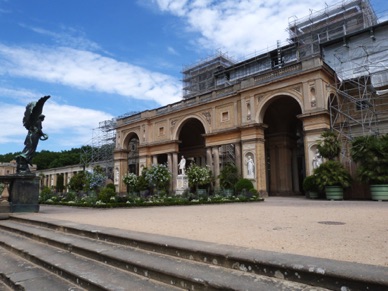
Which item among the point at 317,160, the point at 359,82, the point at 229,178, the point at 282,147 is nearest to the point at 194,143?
the point at 282,147

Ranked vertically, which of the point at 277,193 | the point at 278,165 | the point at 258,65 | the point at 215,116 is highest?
the point at 258,65

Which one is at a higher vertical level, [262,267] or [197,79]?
[197,79]

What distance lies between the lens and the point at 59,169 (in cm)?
6162

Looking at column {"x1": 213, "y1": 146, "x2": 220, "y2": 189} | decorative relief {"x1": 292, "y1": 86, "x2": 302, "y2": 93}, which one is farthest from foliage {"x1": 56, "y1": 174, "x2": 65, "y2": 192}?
decorative relief {"x1": 292, "y1": 86, "x2": 302, "y2": 93}

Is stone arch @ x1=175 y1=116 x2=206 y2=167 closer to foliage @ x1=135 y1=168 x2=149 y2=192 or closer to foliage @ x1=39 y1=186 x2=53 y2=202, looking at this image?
foliage @ x1=135 y1=168 x2=149 y2=192

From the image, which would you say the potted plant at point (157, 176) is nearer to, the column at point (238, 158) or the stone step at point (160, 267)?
the column at point (238, 158)

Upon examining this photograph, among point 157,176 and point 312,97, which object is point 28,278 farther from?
point 157,176

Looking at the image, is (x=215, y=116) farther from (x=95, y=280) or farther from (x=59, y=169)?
(x=59, y=169)

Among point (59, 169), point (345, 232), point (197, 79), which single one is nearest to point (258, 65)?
point (197, 79)

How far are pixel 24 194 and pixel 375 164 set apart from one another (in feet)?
57.4

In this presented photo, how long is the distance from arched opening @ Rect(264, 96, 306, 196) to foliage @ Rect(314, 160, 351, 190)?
10451 millimetres

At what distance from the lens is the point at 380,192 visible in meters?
16.5

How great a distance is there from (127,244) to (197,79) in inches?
1697

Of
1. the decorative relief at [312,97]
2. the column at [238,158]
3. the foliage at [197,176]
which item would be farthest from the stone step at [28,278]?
the column at [238,158]
